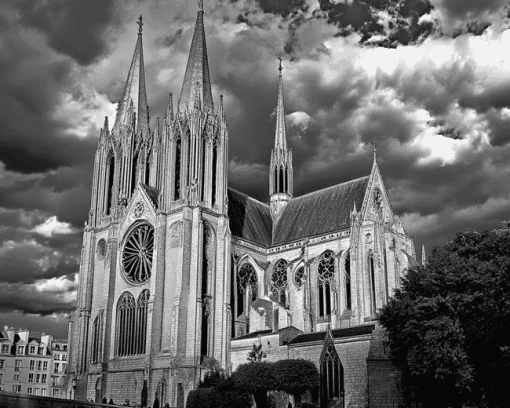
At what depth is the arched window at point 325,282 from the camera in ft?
168

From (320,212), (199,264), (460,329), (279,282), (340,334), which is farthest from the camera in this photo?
(320,212)

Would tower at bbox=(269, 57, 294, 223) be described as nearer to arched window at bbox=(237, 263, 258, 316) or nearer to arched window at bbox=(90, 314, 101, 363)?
arched window at bbox=(237, 263, 258, 316)

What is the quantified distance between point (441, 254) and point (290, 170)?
116ft

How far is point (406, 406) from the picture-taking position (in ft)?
103

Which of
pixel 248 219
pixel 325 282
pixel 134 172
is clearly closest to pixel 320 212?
pixel 248 219

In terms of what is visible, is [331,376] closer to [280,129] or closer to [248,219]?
[248,219]

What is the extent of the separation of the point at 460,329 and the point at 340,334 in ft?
47.8

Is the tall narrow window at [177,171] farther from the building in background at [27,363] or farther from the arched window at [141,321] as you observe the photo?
the building in background at [27,363]

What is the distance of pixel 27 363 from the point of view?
259 feet

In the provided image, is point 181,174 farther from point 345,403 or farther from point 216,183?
point 345,403

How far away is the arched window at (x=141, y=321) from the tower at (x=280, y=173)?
54.4 ft

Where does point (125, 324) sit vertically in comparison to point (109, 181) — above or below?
below

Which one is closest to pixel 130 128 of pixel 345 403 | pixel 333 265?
pixel 333 265

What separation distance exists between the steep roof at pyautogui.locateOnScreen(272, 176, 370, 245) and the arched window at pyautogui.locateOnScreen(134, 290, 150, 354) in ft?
43.3
